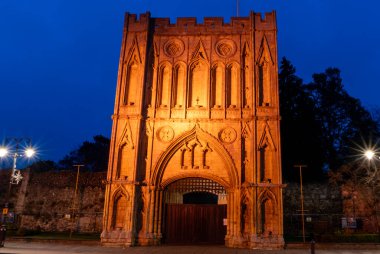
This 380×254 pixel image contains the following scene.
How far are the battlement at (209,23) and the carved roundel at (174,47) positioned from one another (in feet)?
3.19

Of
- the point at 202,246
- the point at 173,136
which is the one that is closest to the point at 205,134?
the point at 173,136

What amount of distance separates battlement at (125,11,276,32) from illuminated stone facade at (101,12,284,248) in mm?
70

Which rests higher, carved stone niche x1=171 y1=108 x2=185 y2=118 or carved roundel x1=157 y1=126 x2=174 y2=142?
carved stone niche x1=171 y1=108 x2=185 y2=118

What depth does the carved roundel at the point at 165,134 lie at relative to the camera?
22.5 metres

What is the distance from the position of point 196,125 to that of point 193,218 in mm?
5927

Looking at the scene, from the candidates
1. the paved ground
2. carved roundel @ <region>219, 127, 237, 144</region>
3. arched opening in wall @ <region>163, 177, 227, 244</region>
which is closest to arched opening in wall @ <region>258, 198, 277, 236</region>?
the paved ground

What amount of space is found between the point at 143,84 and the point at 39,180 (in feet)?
47.7

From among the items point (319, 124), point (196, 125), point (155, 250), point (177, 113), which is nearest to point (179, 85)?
point (177, 113)

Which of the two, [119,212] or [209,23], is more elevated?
[209,23]

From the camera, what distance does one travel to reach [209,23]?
24.5 m

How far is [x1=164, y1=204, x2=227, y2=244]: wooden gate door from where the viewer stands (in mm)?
21812

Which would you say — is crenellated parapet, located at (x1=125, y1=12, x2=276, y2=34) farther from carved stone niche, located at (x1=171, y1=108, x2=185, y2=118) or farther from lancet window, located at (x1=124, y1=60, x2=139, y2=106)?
carved stone niche, located at (x1=171, y1=108, x2=185, y2=118)

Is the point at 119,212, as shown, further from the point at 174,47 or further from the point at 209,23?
the point at 209,23

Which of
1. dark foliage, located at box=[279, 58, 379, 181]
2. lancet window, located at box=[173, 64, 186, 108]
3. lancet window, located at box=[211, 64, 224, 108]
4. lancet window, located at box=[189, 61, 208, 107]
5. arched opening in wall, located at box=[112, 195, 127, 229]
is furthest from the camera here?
dark foliage, located at box=[279, 58, 379, 181]
